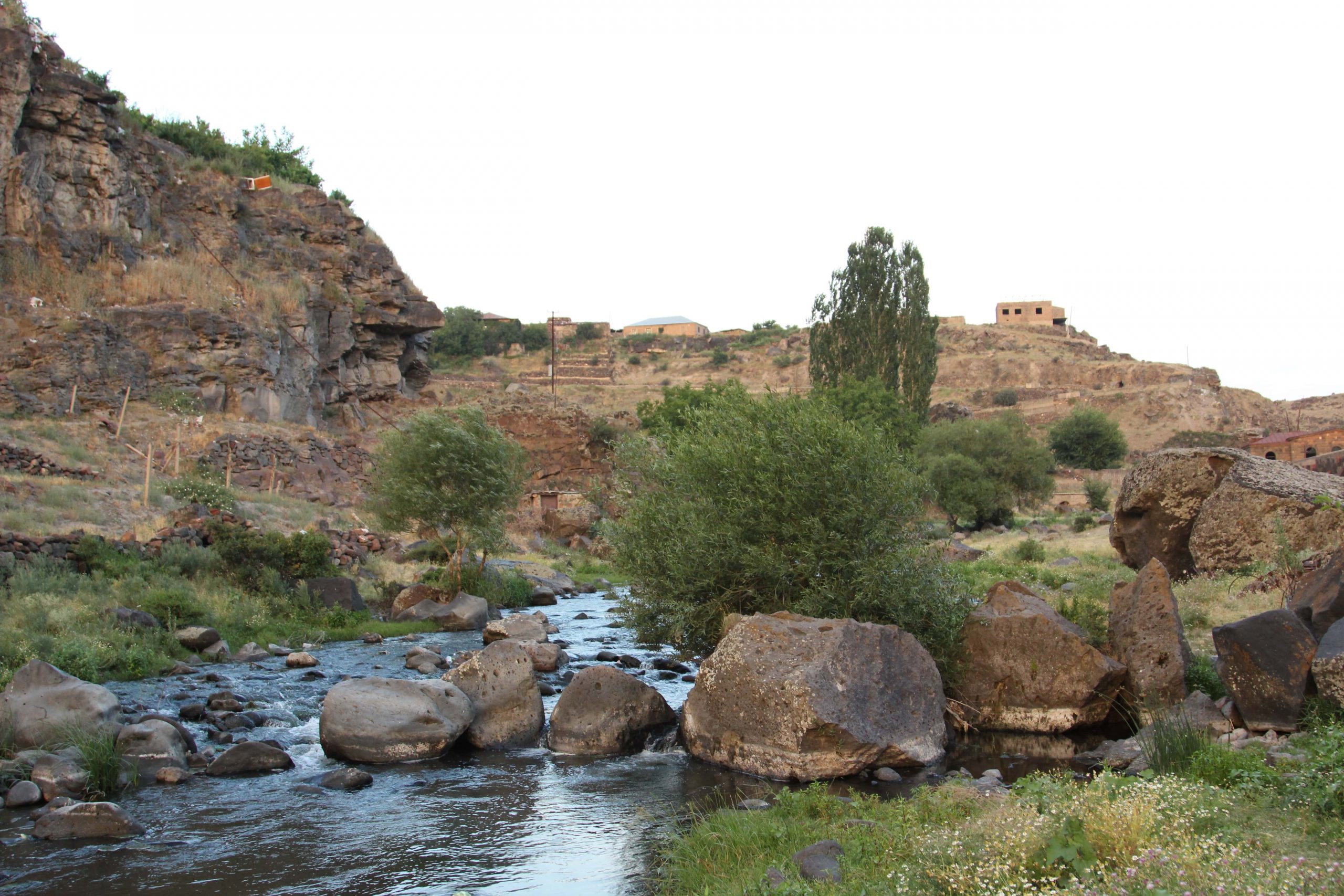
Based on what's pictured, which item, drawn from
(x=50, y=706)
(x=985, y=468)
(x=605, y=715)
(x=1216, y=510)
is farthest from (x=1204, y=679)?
(x=985, y=468)

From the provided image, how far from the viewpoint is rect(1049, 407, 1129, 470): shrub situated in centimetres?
7106

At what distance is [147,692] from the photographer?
14.8 meters

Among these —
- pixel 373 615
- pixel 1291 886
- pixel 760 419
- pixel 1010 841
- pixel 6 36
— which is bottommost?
pixel 373 615

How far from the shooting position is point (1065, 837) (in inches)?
227

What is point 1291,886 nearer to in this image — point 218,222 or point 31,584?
point 31,584

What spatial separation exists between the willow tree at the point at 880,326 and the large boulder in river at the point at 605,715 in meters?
41.8

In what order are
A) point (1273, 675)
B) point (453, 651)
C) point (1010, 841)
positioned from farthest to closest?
Answer: point (453, 651)
point (1273, 675)
point (1010, 841)

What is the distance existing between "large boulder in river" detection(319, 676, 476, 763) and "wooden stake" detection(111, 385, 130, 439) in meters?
27.0

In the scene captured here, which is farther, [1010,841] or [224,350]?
[224,350]

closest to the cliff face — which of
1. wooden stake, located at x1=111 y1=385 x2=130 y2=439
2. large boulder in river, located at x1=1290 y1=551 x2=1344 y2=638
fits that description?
wooden stake, located at x1=111 y1=385 x2=130 y2=439

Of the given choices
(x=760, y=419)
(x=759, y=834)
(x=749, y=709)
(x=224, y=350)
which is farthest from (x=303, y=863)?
(x=224, y=350)

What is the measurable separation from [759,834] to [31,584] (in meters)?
16.6

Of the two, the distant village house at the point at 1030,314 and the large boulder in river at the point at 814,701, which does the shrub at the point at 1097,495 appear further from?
the distant village house at the point at 1030,314

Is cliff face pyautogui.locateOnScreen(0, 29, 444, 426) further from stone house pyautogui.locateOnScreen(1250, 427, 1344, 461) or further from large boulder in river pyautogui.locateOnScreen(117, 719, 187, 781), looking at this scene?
stone house pyautogui.locateOnScreen(1250, 427, 1344, 461)
